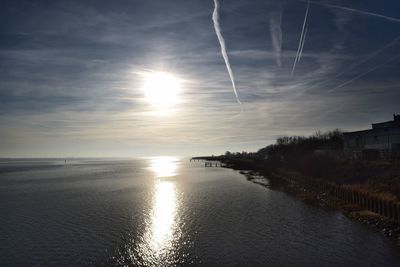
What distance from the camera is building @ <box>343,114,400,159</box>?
180ft

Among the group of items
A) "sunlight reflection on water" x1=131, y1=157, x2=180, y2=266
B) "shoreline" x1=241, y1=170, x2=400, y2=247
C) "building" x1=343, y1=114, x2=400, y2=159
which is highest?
"building" x1=343, y1=114, x2=400, y2=159

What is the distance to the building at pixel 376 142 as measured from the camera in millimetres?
54875

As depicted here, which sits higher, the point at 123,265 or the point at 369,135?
the point at 369,135

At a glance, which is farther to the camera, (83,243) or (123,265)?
(83,243)

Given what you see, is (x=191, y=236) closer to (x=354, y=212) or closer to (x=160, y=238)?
(x=160, y=238)

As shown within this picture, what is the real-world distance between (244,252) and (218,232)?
603cm

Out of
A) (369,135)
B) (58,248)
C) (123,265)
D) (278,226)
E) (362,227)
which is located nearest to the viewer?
(123,265)

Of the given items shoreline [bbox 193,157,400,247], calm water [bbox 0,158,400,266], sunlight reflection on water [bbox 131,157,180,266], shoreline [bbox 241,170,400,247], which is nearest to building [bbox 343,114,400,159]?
shoreline [bbox 193,157,400,247]

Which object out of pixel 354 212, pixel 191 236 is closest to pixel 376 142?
pixel 354 212

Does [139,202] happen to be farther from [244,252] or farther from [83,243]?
[244,252]

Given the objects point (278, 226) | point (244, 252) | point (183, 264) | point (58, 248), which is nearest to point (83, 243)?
point (58, 248)

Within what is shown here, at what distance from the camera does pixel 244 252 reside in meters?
22.8

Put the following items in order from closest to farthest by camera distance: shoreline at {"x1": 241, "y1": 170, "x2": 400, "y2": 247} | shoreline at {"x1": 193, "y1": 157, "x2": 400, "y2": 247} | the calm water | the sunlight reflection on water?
the calm water, the sunlight reflection on water, shoreline at {"x1": 241, "y1": 170, "x2": 400, "y2": 247}, shoreline at {"x1": 193, "y1": 157, "x2": 400, "y2": 247}

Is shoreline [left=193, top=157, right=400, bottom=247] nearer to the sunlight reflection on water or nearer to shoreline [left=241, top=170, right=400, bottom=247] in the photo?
shoreline [left=241, top=170, right=400, bottom=247]
